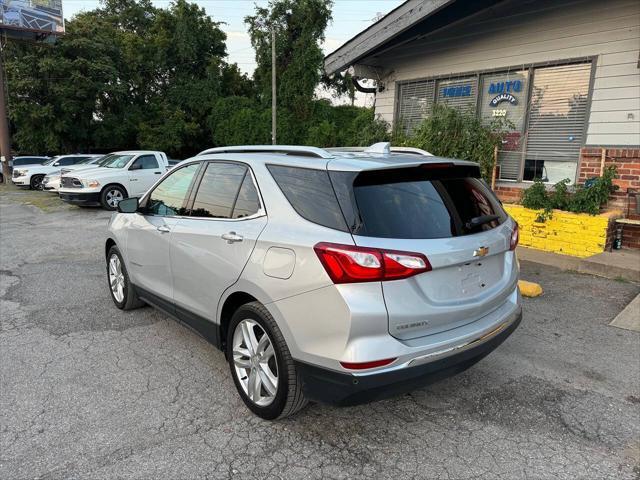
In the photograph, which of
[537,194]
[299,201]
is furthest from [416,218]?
[537,194]

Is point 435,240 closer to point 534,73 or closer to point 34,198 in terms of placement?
point 534,73

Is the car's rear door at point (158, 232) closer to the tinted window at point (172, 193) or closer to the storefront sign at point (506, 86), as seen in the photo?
the tinted window at point (172, 193)

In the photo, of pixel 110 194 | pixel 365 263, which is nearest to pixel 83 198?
pixel 110 194

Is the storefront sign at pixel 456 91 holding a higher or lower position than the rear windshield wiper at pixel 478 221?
higher

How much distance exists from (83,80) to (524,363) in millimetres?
27869

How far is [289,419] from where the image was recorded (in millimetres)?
3059

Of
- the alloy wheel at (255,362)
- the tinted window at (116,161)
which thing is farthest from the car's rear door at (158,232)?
the tinted window at (116,161)

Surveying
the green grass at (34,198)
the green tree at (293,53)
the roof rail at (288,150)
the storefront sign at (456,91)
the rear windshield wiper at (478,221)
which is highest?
the green tree at (293,53)

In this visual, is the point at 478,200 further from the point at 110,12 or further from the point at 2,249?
the point at 110,12

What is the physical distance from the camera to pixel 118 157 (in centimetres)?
1460

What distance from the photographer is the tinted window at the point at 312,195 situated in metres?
2.61

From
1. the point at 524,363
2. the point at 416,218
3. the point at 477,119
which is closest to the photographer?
the point at 416,218

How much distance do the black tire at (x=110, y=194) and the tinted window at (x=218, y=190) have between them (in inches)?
406

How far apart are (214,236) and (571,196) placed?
6.06m
